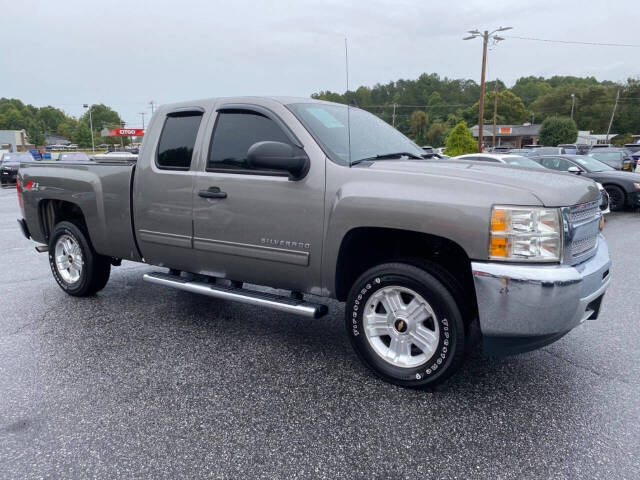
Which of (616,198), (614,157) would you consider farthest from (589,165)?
(614,157)

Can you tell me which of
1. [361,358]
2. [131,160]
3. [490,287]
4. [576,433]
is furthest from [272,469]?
[131,160]

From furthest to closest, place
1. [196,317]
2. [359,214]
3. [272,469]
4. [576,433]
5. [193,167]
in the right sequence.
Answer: [196,317]
[193,167]
[359,214]
[576,433]
[272,469]

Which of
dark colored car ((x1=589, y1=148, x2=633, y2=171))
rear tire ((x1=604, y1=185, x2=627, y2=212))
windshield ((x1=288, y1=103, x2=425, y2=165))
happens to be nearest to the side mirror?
windshield ((x1=288, y1=103, x2=425, y2=165))

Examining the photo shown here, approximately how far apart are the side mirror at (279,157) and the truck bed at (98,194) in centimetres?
175

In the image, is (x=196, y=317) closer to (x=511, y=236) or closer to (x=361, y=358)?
(x=361, y=358)

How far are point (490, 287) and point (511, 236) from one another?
1.01ft

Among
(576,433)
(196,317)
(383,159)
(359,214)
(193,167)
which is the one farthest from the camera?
(196,317)

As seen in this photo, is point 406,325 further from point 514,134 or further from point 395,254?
point 514,134

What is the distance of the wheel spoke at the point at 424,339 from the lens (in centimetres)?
313

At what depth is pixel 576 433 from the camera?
2750 millimetres

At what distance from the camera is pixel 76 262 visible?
5.29 metres

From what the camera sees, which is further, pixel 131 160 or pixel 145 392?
pixel 131 160

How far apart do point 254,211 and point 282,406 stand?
1.42 m

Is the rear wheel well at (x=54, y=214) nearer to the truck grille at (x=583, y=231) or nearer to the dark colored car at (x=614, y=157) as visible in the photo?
the truck grille at (x=583, y=231)
